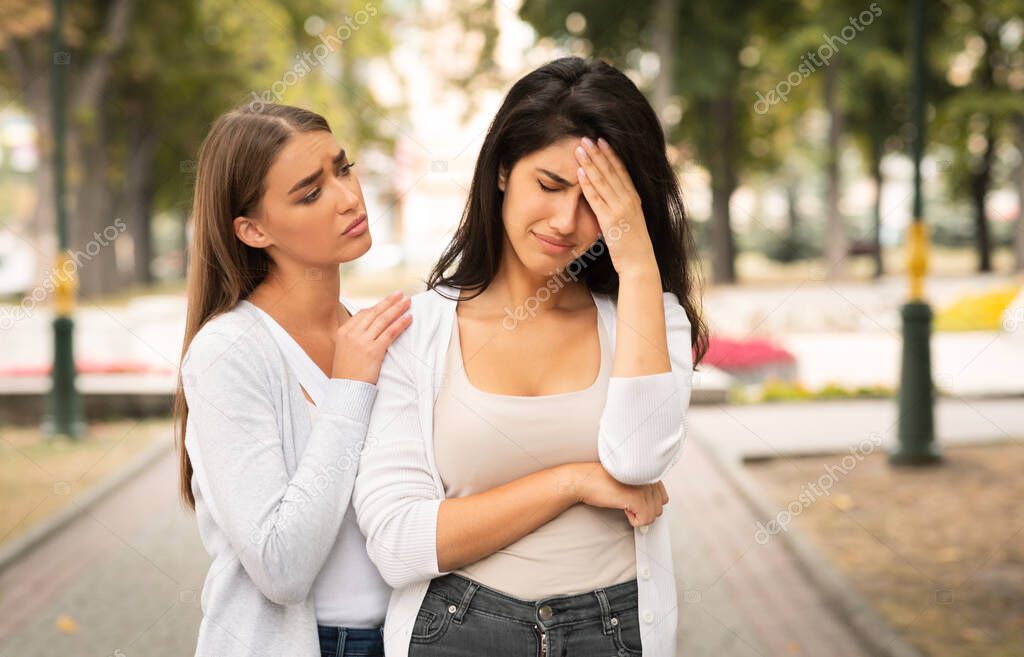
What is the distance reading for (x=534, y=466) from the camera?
204 centimetres

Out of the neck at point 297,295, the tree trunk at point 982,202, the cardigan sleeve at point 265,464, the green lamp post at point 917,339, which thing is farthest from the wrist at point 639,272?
the tree trunk at point 982,202

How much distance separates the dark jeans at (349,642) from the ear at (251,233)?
78 cm

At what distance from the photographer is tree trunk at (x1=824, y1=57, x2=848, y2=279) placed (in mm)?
25516

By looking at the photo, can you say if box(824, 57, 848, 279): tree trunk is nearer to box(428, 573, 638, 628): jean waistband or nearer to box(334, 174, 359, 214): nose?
box(334, 174, 359, 214): nose

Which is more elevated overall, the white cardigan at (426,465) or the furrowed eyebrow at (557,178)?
the furrowed eyebrow at (557,178)

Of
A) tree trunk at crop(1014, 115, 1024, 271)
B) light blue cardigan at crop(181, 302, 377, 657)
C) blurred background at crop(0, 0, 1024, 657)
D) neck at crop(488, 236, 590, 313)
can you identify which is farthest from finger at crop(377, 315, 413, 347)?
tree trunk at crop(1014, 115, 1024, 271)

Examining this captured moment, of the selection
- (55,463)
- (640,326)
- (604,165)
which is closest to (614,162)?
(604,165)

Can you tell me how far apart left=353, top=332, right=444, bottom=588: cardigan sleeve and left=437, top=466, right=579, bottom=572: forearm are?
0.03 metres

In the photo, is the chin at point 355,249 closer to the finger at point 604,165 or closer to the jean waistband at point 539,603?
the finger at point 604,165

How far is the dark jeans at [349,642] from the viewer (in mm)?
2094

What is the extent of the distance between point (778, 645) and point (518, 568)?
3167 mm

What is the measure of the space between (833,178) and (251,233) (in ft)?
84.3

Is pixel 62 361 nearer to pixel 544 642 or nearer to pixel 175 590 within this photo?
pixel 175 590

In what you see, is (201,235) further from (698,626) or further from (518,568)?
(698,626)
